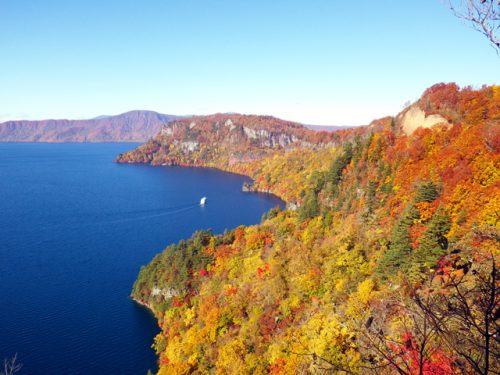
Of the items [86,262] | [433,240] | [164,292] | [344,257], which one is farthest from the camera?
[86,262]

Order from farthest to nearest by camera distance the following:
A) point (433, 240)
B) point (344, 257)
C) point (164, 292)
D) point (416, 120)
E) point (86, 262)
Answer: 1. point (86, 262)
2. point (416, 120)
3. point (164, 292)
4. point (344, 257)
5. point (433, 240)

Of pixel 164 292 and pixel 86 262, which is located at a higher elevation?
pixel 86 262

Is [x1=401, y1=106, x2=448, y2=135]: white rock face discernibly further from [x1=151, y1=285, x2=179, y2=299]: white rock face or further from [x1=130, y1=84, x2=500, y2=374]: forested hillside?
[x1=151, y1=285, x2=179, y2=299]: white rock face

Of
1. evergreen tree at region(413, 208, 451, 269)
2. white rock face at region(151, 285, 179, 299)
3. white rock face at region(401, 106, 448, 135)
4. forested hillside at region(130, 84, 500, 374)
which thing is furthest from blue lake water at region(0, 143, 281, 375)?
white rock face at region(401, 106, 448, 135)

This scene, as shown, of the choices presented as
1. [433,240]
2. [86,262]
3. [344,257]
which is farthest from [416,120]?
[86,262]

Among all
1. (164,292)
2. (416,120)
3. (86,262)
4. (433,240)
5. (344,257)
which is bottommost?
(164,292)

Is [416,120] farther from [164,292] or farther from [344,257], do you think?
[164,292]

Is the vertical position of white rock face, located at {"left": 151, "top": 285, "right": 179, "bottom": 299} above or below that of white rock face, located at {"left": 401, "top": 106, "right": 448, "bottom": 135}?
below
